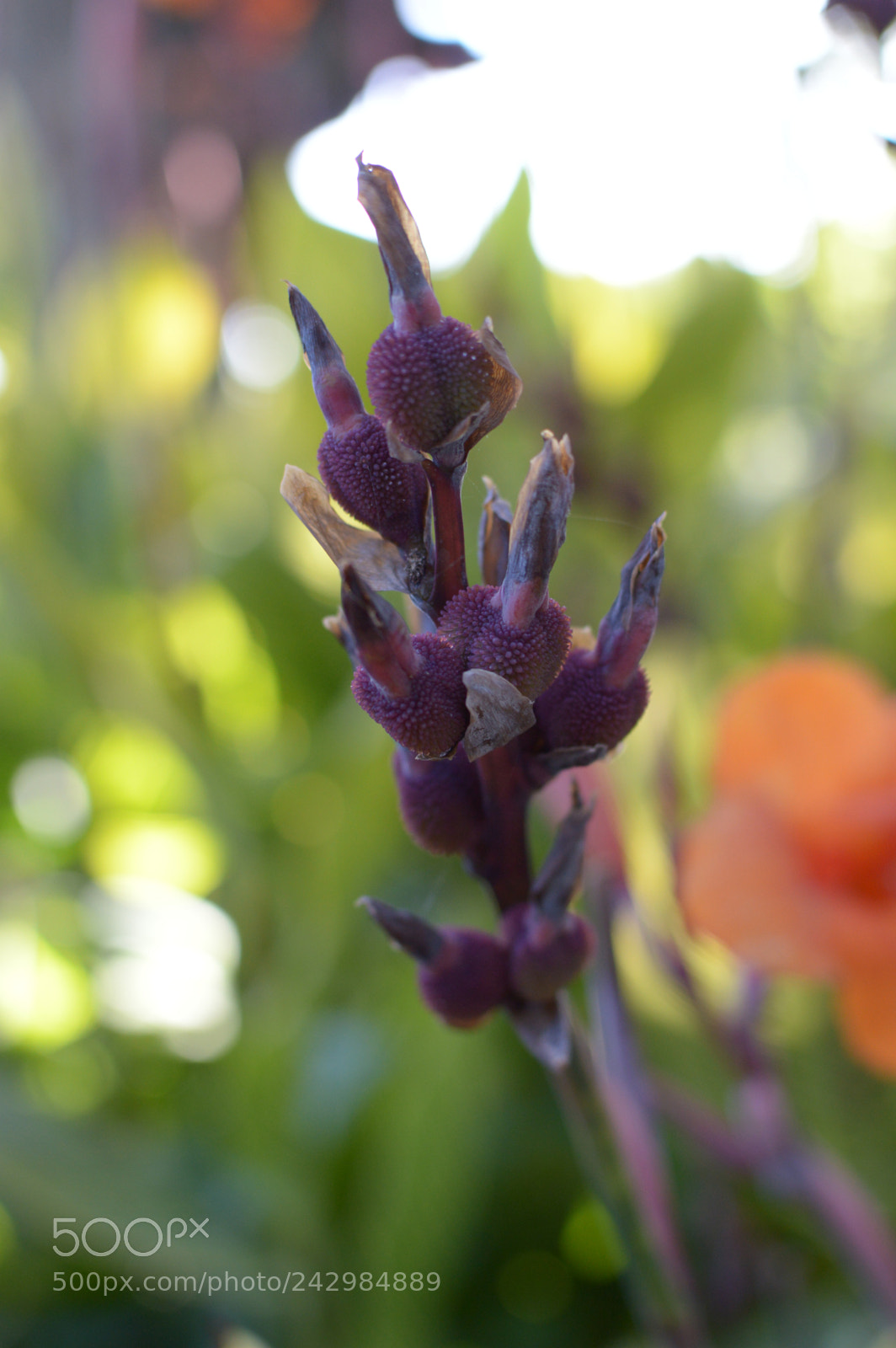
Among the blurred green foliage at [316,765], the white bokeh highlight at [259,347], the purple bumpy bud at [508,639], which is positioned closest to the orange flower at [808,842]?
the blurred green foliage at [316,765]

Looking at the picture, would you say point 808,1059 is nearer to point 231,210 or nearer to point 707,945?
point 707,945

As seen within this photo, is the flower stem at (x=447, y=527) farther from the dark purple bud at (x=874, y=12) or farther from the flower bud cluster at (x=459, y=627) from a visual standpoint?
the dark purple bud at (x=874, y=12)

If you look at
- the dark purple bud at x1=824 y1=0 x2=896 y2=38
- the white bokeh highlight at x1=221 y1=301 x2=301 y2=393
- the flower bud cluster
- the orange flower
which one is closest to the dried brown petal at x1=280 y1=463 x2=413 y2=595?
the flower bud cluster

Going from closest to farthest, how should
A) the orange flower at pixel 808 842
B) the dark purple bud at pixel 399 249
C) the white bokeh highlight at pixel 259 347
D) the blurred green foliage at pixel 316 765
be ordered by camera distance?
the dark purple bud at pixel 399 249 < the orange flower at pixel 808 842 < the blurred green foliage at pixel 316 765 < the white bokeh highlight at pixel 259 347

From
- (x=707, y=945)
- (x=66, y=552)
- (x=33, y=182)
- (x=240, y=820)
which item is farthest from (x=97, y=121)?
(x=707, y=945)

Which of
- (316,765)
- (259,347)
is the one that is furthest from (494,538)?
(259,347)

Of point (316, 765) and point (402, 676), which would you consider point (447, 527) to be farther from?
point (316, 765)

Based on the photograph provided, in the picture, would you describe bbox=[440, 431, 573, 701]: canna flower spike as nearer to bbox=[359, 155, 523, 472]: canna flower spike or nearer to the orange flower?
bbox=[359, 155, 523, 472]: canna flower spike
